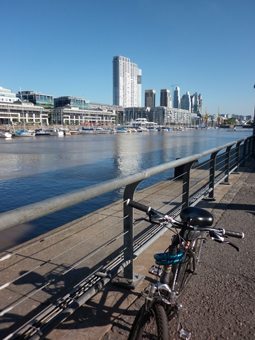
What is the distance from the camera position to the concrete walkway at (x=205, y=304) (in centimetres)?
280

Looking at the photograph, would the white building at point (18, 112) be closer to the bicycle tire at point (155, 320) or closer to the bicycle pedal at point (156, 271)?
the bicycle pedal at point (156, 271)

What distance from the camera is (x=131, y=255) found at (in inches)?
136

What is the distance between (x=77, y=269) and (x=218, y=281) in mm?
1603

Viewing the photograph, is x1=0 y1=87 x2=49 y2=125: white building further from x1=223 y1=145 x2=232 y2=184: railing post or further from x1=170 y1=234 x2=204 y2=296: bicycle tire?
x1=170 y1=234 x2=204 y2=296: bicycle tire

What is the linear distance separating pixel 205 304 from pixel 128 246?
897 mm

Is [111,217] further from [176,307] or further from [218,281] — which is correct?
[176,307]

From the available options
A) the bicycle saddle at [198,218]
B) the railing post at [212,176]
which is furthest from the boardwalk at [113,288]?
the railing post at [212,176]

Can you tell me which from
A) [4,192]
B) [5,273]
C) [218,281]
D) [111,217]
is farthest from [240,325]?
[4,192]

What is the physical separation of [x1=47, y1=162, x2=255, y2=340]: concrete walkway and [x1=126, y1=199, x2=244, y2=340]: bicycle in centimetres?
32

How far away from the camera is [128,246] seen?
135 inches

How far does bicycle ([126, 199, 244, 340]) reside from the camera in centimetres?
221

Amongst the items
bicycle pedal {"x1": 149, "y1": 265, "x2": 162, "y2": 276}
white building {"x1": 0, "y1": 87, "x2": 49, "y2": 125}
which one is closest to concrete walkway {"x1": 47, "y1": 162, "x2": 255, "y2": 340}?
bicycle pedal {"x1": 149, "y1": 265, "x2": 162, "y2": 276}

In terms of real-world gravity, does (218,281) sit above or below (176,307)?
below

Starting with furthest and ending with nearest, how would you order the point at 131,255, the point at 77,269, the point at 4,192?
the point at 4,192 → the point at 77,269 → the point at 131,255
